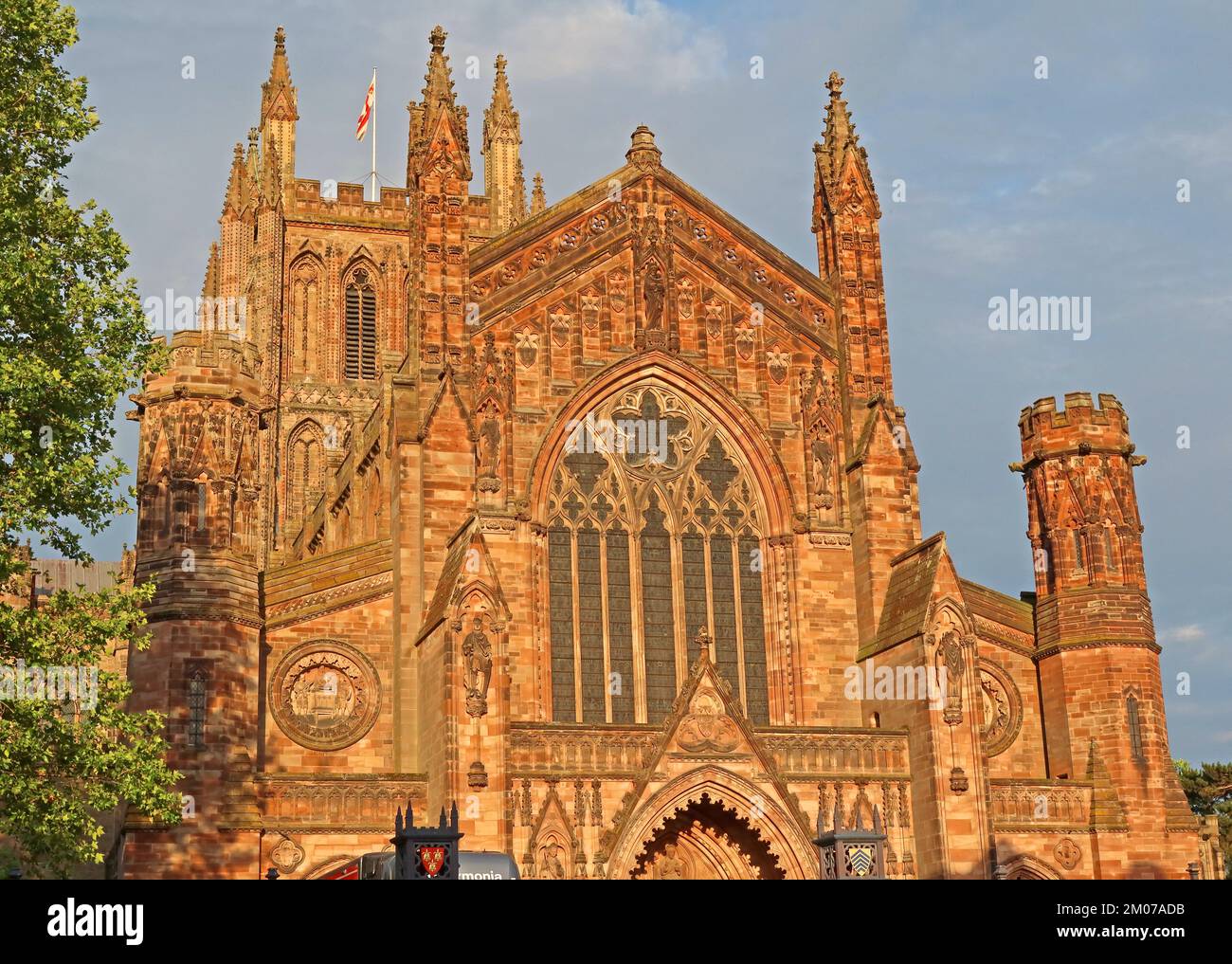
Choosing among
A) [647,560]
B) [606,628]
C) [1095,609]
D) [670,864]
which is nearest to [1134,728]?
[1095,609]

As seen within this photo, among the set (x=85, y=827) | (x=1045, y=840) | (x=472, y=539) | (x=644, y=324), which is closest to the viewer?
(x=85, y=827)

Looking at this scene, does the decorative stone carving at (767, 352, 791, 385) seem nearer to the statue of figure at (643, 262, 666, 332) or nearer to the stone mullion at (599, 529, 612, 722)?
the statue of figure at (643, 262, 666, 332)

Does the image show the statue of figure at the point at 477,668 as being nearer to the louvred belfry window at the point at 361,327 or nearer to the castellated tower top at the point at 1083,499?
the castellated tower top at the point at 1083,499

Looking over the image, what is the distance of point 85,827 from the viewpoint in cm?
2116

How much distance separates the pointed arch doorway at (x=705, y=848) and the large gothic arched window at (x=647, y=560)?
271 centimetres

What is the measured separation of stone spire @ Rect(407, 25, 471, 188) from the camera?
121 ft

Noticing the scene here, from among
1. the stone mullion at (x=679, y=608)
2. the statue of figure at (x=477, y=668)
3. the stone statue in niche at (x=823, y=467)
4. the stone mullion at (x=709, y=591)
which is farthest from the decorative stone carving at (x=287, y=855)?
the stone statue in niche at (x=823, y=467)

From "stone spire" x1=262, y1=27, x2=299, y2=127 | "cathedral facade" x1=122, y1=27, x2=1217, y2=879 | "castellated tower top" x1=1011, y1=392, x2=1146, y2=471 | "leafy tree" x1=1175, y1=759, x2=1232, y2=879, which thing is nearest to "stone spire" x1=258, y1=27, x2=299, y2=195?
"stone spire" x1=262, y1=27, x2=299, y2=127

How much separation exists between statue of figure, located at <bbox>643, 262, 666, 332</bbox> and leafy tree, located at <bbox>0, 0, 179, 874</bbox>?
51.3ft

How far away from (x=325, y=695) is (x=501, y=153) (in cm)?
3929
